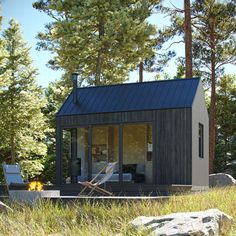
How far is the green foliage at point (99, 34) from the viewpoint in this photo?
2005 cm

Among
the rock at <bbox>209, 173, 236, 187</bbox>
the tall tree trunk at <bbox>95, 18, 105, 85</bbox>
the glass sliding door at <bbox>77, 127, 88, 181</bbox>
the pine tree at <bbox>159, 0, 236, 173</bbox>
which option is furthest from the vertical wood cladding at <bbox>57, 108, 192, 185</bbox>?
the pine tree at <bbox>159, 0, 236, 173</bbox>

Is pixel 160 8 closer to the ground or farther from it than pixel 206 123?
farther from it

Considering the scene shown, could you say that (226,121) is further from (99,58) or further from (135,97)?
(135,97)

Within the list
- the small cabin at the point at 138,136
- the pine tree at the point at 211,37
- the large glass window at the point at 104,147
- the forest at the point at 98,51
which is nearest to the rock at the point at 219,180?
the small cabin at the point at 138,136

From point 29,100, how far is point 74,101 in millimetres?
7758

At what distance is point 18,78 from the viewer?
72.8 ft

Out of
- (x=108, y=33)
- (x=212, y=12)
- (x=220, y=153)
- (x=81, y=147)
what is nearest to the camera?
(x=81, y=147)

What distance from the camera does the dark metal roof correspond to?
12.9 m

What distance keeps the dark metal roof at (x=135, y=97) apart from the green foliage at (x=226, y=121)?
43.7 feet

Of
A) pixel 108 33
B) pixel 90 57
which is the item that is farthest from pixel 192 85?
pixel 90 57

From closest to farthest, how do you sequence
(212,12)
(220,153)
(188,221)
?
(188,221) → (212,12) → (220,153)

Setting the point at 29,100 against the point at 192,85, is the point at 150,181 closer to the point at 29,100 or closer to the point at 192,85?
the point at 192,85

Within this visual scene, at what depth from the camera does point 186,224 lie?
4176mm

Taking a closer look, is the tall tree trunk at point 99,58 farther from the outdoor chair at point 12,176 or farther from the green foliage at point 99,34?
the outdoor chair at point 12,176
